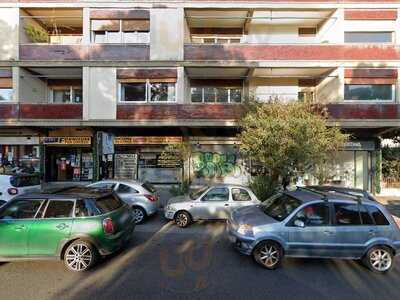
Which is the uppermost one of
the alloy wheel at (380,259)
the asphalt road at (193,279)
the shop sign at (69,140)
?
the shop sign at (69,140)

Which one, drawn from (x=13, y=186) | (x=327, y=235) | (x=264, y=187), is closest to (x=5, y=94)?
(x=13, y=186)

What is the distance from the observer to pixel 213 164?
1597 cm

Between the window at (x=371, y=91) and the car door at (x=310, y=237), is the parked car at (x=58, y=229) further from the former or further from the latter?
the window at (x=371, y=91)

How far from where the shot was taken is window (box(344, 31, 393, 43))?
15.1 meters

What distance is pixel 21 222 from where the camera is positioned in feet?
18.2

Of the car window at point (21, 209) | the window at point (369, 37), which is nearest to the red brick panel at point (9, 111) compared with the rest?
the car window at point (21, 209)

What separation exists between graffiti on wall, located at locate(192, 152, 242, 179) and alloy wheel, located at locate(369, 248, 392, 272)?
1027 cm

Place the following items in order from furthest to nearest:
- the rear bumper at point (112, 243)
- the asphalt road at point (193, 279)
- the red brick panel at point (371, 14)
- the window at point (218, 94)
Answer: the window at point (218, 94), the red brick panel at point (371, 14), the rear bumper at point (112, 243), the asphalt road at point (193, 279)

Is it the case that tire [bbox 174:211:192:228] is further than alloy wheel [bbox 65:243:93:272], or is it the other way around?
tire [bbox 174:211:192:228]

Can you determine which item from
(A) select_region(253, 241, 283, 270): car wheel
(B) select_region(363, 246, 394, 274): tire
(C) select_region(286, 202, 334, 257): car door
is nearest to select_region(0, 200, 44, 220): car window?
(A) select_region(253, 241, 283, 270): car wheel

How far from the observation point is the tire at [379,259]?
5.78 metres

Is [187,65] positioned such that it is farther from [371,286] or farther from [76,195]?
[371,286]

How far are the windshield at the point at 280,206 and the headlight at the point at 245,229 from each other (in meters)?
0.60

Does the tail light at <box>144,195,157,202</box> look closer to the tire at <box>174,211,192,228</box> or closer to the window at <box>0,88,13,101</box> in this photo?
the tire at <box>174,211,192,228</box>
